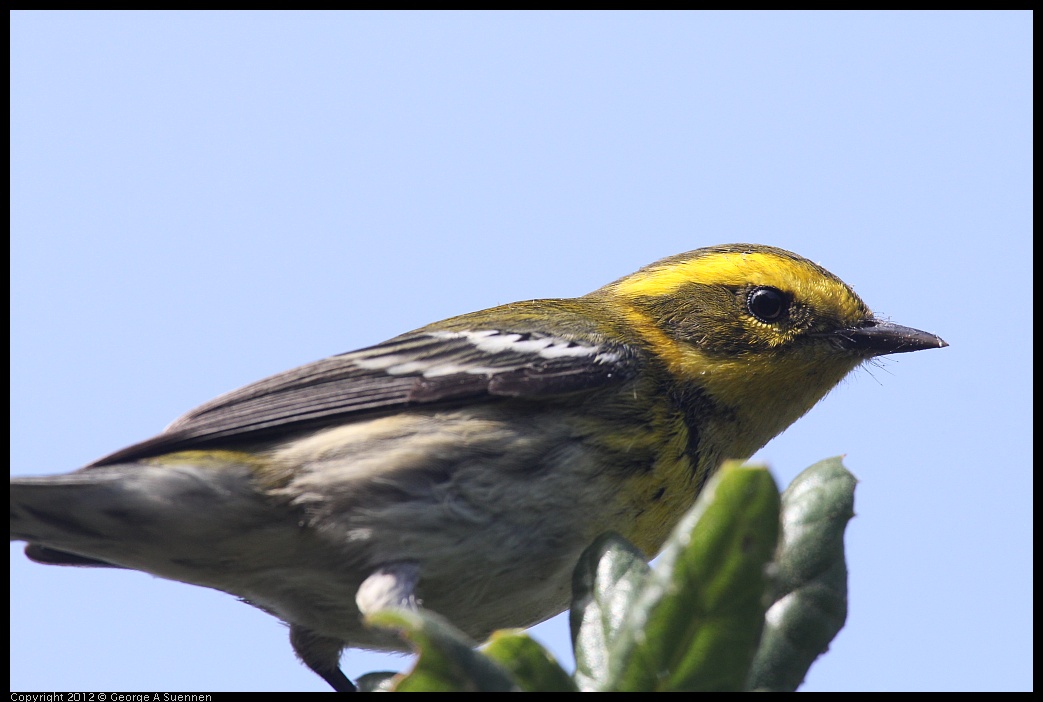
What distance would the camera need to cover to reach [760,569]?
7.73ft

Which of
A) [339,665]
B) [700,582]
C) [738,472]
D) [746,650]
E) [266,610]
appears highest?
[738,472]

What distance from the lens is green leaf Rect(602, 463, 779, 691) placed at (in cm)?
237

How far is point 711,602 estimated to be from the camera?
7.84 feet

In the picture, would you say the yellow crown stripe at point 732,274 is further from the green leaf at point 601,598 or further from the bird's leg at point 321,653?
the green leaf at point 601,598

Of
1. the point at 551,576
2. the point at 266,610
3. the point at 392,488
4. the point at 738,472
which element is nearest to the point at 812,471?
the point at 738,472

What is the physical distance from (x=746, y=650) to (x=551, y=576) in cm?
221

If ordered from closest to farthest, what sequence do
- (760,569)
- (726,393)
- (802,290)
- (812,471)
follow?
(760,569)
(812,471)
(726,393)
(802,290)

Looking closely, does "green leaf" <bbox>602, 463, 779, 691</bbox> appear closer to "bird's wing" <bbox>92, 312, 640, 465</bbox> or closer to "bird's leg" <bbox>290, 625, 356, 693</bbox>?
"bird's wing" <bbox>92, 312, 640, 465</bbox>

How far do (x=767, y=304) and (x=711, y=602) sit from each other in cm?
347

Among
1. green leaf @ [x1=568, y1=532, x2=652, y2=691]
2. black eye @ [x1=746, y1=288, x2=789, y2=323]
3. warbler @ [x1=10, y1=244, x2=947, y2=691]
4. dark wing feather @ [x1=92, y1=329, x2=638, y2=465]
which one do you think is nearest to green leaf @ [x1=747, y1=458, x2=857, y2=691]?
green leaf @ [x1=568, y1=532, x2=652, y2=691]

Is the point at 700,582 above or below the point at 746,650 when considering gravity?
above

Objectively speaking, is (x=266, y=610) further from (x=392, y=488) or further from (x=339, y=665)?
(x=392, y=488)

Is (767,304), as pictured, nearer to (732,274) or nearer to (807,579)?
(732,274)

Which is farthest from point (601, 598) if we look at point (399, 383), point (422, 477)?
point (399, 383)
